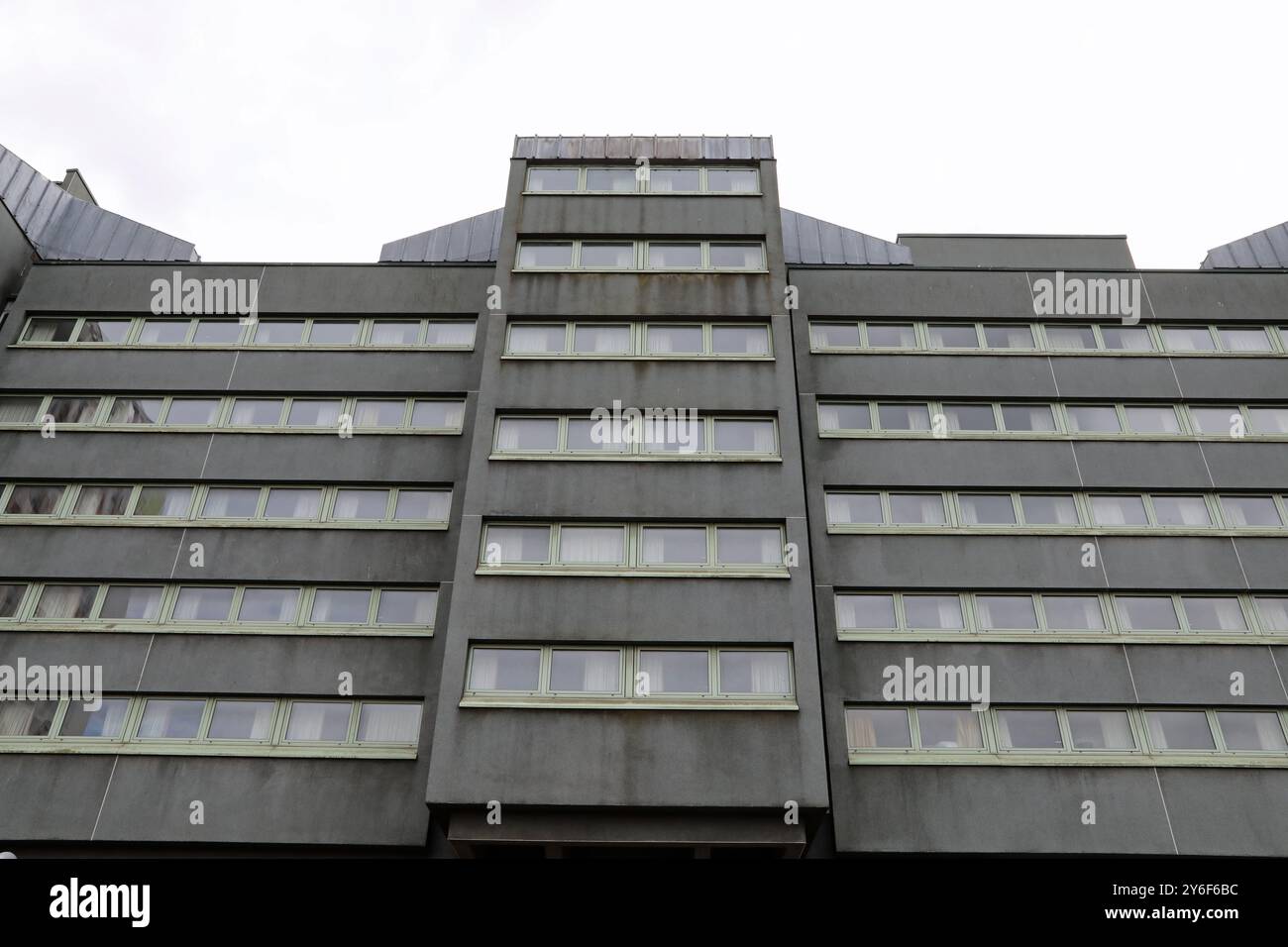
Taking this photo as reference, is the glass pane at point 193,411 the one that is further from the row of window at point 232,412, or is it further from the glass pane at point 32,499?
the glass pane at point 32,499

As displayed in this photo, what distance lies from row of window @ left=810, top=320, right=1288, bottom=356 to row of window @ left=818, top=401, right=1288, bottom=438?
1.82m

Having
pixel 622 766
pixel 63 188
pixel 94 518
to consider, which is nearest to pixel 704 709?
pixel 622 766

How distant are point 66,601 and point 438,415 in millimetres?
9563

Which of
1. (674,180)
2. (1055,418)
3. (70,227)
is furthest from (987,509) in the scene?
(70,227)

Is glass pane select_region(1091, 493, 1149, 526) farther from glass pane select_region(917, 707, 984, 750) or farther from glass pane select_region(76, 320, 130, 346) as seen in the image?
glass pane select_region(76, 320, 130, 346)

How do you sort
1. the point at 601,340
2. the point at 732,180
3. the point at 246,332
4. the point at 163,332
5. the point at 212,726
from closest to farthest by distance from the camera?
the point at 212,726, the point at 601,340, the point at 246,332, the point at 163,332, the point at 732,180

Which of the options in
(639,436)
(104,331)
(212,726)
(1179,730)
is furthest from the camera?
(104,331)

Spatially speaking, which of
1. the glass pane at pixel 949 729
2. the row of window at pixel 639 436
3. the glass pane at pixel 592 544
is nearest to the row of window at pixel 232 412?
the row of window at pixel 639 436

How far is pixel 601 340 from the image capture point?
23.5 m

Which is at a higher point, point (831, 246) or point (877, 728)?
point (831, 246)

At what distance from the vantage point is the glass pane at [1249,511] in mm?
22078

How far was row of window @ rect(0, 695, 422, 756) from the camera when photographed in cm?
1898

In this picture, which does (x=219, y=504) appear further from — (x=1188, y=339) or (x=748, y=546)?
(x=1188, y=339)

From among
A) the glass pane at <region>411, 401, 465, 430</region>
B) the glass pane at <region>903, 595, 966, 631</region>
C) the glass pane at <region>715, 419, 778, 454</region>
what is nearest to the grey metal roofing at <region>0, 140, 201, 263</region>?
the glass pane at <region>411, 401, 465, 430</region>
